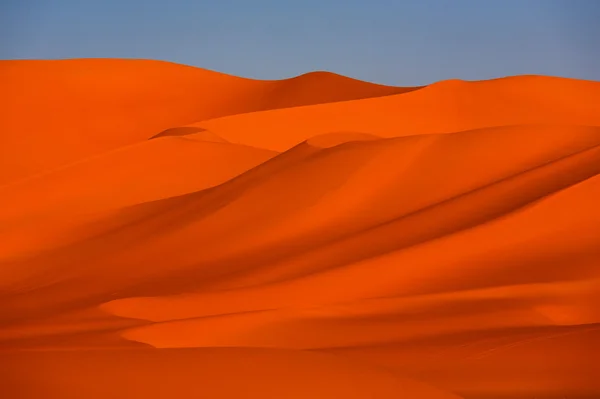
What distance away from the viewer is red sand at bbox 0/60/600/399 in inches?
283

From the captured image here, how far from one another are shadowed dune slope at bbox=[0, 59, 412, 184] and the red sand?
8.16 metres

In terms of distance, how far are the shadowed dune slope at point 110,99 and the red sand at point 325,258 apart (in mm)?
8162

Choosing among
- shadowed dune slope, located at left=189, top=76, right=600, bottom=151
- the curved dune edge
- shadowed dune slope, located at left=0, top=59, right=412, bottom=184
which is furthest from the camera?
shadowed dune slope, located at left=0, top=59, right=412, bottom=184

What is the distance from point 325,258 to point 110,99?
83.4 ft

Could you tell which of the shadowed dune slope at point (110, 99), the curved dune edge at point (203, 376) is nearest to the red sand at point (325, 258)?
the curved dune edge at point (203, 376)

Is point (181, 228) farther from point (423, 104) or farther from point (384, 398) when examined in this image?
point (423, 104)

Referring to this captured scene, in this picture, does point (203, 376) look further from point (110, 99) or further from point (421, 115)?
point (110, 99)

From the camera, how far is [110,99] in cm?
3606

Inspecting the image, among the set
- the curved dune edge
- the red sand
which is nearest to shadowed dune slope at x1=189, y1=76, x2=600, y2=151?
the red sand

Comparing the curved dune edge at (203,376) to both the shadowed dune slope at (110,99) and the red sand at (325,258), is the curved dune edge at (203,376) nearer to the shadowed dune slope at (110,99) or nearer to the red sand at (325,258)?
the red sand at (325,258)

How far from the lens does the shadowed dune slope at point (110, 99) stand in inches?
1208

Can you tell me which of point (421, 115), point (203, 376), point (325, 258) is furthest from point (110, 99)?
point (203, 376)

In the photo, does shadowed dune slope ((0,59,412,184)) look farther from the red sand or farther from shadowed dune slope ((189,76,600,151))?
the red sand

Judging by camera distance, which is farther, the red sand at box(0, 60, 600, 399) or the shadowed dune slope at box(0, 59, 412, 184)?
the shadowed dune slope at box(0, 59, 412, 184)
